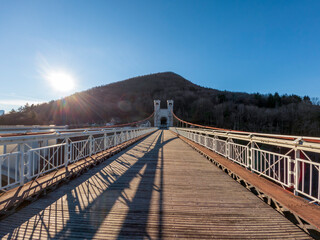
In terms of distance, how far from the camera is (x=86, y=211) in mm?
1986

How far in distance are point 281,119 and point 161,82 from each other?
2523 inches

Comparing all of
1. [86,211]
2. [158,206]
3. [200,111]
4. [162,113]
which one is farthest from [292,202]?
[200,111]

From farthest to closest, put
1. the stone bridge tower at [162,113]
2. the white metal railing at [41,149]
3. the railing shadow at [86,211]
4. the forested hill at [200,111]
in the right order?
the stone bridge tower at [162,113] < the forested hill at [200,111] < the white metal railing at [41,149] < the railing shadow at [86,211]

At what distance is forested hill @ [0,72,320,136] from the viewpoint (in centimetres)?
3556

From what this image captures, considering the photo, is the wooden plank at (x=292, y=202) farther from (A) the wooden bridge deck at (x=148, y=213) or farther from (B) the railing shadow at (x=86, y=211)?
(B) the railing shadow at (x=86, y=211)

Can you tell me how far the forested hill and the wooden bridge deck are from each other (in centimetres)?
4065

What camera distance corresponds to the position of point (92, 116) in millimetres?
50406

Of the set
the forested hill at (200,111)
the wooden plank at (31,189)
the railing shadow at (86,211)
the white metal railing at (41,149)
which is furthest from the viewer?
the forested hill at (200,111)

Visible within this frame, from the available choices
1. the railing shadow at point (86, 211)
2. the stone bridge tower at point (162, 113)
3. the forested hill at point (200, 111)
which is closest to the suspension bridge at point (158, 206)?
the railing shadow at point (86, 211)

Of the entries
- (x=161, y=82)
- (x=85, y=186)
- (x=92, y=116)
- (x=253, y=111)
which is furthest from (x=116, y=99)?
(x=85, y=186)

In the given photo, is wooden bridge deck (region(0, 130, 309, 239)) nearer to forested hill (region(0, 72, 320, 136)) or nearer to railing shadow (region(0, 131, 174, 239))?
railing shadow (region(0, 131, 174, 239))

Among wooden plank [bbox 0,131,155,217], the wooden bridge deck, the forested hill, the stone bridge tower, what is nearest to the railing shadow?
the wooden bridge deck

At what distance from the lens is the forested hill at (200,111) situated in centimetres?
3556

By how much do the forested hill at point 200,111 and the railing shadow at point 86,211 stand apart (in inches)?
1593
